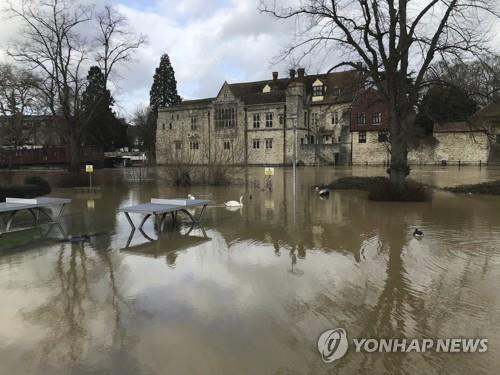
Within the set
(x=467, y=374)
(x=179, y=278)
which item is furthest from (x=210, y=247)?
(x=467, y=374)

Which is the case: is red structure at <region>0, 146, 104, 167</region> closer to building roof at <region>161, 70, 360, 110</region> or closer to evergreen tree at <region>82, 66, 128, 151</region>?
evergreen tree at <region>82, 66, 128, 151</region>

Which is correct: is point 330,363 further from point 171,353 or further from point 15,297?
point 15,297

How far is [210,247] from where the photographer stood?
9.31m

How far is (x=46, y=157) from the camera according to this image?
52062mm

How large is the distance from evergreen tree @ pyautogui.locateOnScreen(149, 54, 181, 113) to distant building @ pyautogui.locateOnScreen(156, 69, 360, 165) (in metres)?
6.80

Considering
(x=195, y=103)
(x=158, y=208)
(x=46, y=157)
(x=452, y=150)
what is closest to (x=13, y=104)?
(x=46, y=157)

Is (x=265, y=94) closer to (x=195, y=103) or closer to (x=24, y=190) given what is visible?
(x=195, y=103)

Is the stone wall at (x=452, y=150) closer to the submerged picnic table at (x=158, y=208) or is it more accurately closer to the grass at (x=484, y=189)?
the grass at (x=484, y=189)

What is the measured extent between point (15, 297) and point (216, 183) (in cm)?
1904

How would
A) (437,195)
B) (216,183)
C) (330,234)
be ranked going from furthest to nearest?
(216,183) < (437,195) < (330,234)

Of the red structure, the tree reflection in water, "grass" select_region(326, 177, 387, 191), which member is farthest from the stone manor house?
the tree reflection in water

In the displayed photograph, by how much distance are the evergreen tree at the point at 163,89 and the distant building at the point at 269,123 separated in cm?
680

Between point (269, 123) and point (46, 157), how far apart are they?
29.8 meters

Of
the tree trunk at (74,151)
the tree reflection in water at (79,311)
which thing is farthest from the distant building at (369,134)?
the tree reflection in water at (79,311)
